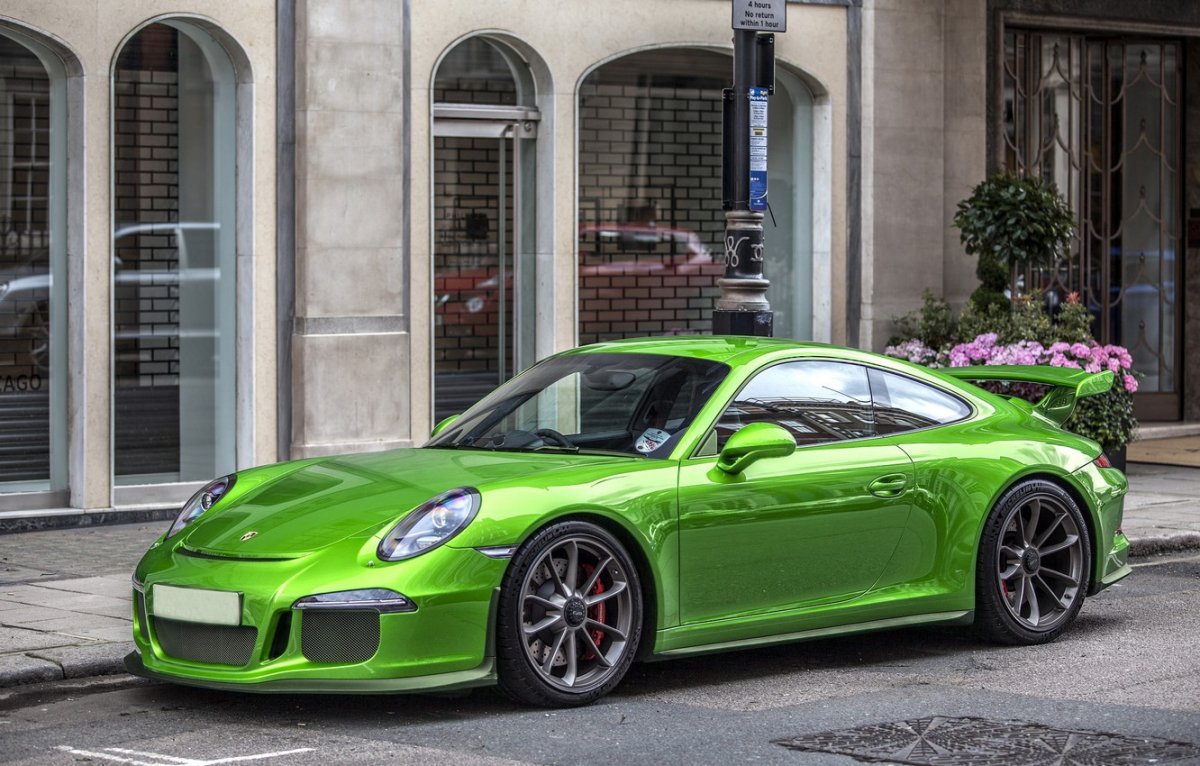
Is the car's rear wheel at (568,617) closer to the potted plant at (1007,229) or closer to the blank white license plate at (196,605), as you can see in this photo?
the blank white license plate at (196,605)

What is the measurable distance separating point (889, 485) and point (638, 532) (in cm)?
130

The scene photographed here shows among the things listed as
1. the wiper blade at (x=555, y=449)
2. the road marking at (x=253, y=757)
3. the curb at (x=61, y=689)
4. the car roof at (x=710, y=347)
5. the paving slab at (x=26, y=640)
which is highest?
the car roof at (x=710, y=347)

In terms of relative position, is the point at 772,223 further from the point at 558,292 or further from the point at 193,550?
the point at 193,550

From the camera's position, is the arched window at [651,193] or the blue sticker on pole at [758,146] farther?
the arched window at [651,193]

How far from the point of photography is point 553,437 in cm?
762

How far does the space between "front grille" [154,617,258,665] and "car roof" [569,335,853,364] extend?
222cm

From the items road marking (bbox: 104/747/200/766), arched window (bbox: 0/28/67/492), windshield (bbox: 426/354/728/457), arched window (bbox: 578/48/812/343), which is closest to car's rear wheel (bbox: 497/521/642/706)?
windshield (bbox: 426/354/728/457)

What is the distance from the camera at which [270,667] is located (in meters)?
6.47

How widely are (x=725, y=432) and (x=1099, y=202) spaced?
11.8 m

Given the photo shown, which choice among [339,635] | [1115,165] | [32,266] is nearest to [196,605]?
[339,635]

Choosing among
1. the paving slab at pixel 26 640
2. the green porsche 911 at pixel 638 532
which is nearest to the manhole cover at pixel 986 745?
the green porsche 911 at pixel 638 532

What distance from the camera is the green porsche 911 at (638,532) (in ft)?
21.4

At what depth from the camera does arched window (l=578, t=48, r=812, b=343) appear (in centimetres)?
1491

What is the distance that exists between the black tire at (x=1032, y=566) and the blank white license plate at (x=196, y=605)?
322 cm
